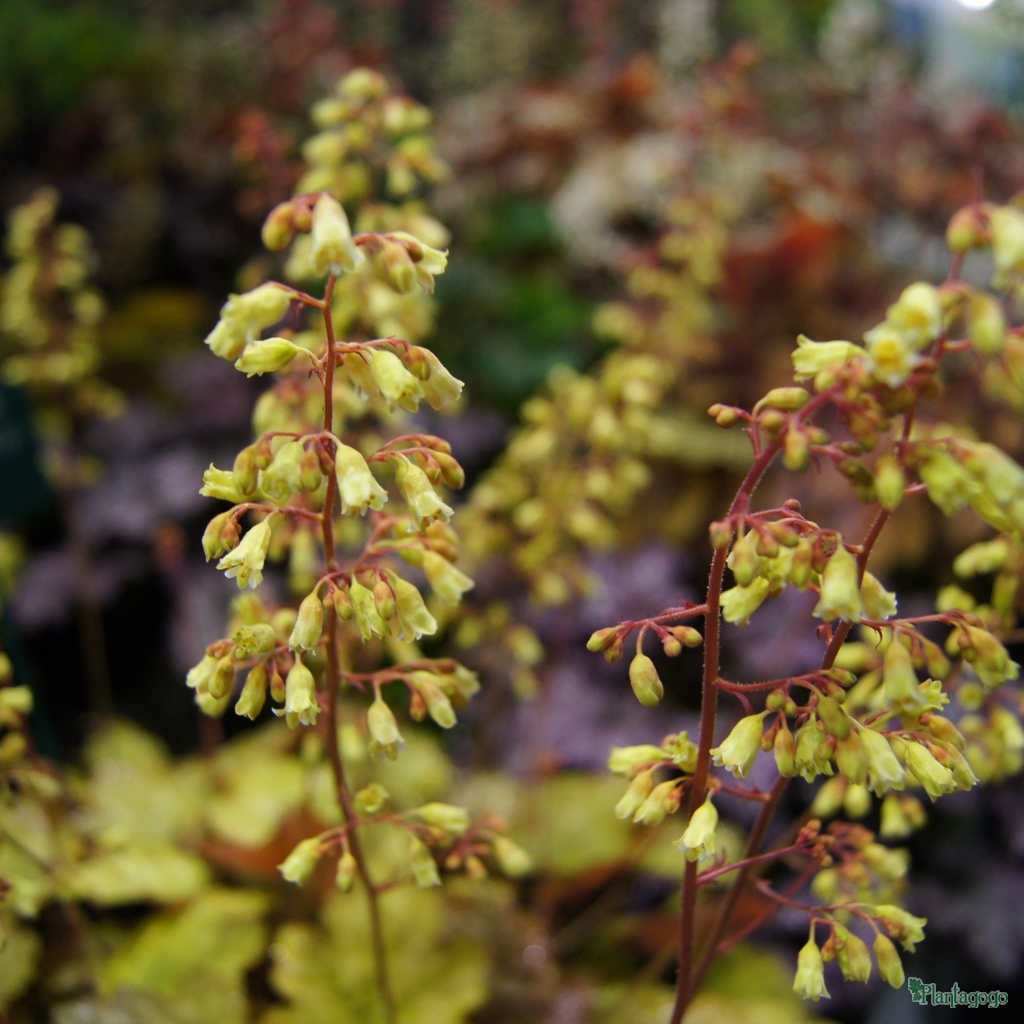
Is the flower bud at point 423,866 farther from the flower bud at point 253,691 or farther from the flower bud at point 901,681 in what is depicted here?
the flower bud at point 901,681

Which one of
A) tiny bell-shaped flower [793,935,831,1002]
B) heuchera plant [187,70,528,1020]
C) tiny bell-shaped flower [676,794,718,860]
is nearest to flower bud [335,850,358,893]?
heuchera plant [187,70,528,1020]

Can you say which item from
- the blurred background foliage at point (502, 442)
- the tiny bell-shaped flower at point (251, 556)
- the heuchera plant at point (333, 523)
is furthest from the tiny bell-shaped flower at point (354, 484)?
the blurred background foliage at point (502, 442)

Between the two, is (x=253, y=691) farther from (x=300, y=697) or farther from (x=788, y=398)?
(x=788, y=398)

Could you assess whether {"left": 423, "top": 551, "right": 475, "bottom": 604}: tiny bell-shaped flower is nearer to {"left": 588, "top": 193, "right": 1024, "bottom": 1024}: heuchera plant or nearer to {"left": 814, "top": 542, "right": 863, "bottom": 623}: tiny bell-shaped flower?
{"left": 588, "top": 193, "right": 1024, "bottom": 1024}: heuchera plant

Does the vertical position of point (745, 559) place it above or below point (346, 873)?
above

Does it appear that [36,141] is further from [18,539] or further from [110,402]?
[110,402]

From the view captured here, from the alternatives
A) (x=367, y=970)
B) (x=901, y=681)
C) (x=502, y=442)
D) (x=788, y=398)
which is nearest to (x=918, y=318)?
(x=788, y=398)

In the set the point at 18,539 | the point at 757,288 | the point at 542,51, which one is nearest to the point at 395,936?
the point at 18,539
